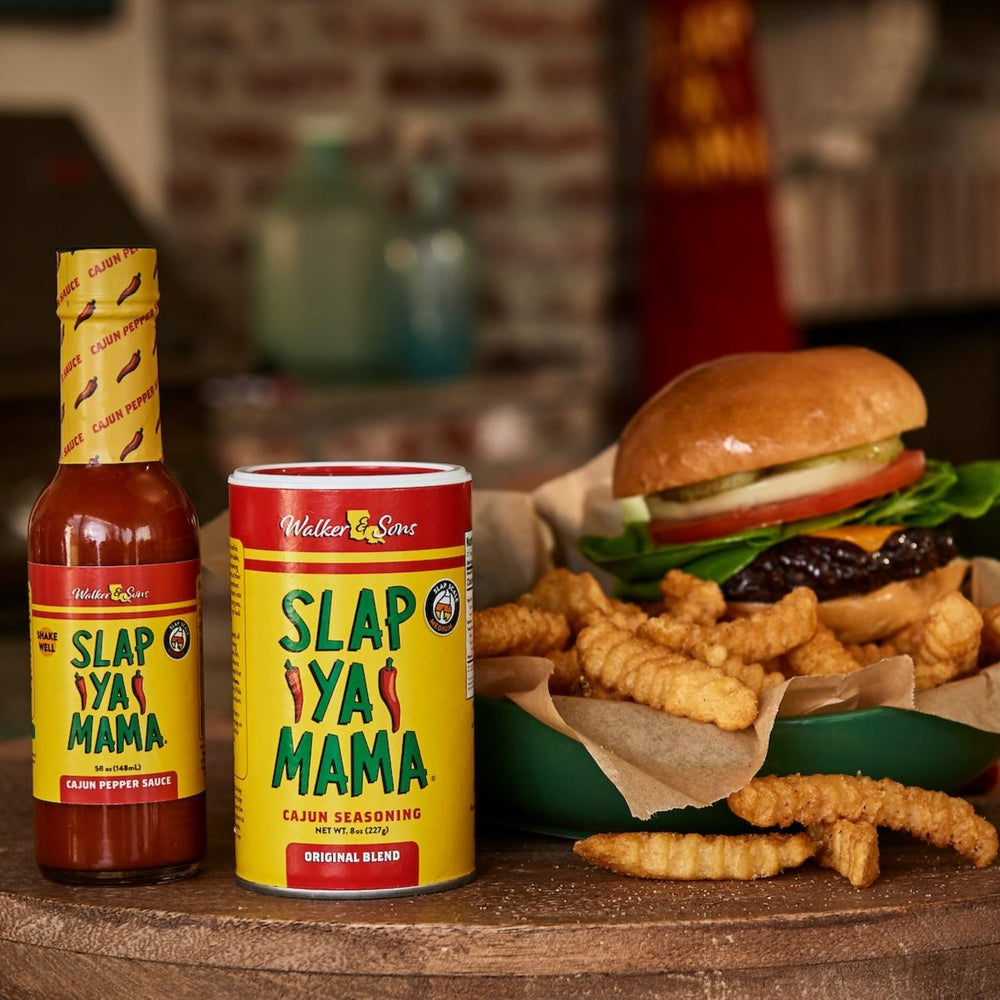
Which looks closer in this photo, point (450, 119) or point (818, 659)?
point (818, 659)

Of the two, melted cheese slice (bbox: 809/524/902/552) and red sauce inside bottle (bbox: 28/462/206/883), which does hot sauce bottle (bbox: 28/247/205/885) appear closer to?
red sauce inside bottle (bbox: 28/462/206/883)

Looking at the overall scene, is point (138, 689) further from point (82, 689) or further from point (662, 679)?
point (662, 679)

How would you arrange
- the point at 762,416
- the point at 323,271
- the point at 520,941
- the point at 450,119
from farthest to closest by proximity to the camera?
1. the point at 450,119
2. the point at 323,271
3. the point at 762,416
4. the point at 520,941

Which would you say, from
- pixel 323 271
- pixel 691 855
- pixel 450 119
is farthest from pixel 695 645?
pixel 450 119

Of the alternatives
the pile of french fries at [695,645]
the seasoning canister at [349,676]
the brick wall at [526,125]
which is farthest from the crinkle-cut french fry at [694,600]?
the brick wall at [526,125]

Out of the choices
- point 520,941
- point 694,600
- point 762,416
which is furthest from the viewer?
point 762,416

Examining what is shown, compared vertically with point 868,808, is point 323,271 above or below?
above
